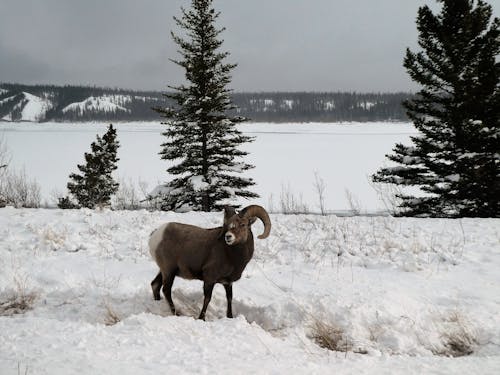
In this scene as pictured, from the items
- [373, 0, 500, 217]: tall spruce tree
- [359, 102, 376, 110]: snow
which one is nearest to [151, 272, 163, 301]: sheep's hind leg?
[373, 0, 500, 217]: tall spruce tree

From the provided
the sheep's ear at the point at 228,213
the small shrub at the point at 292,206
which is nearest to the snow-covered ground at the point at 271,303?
the sheep's ear at the point at 228,213

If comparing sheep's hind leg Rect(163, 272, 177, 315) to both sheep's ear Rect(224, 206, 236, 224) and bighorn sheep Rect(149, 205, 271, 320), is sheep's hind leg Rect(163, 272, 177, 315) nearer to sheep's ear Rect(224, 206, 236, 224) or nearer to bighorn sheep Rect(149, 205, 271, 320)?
bighorn sheep Rect(149, 205, 271, 320)

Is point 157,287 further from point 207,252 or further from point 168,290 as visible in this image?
point 207,252

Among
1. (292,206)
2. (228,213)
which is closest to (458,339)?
(228,213)

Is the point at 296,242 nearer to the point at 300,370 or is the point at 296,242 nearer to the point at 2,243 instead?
the point at 300,370

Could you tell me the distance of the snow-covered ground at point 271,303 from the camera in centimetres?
350

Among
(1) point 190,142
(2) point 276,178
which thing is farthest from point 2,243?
(2) point 276,178

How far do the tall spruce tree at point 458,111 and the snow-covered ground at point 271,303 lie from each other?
19.0 ft

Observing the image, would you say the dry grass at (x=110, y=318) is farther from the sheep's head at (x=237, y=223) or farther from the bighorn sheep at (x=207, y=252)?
the sheep's head at (x=237, y=223)

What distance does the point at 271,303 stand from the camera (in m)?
5.23

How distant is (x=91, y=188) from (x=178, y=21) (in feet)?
41.5

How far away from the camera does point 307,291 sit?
589 cm

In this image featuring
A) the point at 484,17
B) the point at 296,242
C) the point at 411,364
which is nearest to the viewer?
the point at 411,364

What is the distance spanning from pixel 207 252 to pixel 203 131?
1443cm
